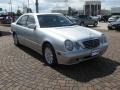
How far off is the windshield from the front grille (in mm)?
1622

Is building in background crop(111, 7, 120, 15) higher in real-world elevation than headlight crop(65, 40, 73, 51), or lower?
higher

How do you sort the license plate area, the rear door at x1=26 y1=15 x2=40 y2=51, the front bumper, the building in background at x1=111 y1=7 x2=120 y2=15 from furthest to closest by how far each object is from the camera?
the building in background at x1=111 y1=7 x2=120 y2=15 < the rear door at x1=26 y1=15 x2=40 y2=51 < the license plate area < the front bumper

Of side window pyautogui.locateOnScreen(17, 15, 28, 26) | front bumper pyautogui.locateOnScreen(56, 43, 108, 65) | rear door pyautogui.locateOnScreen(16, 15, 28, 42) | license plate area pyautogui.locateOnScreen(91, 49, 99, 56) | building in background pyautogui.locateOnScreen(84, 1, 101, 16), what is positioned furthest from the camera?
building in background pyautogui.locateOnScreen(84, 1, 101, 16)

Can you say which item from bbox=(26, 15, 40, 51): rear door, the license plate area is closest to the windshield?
bbox=(26, 15, 40, 51): rear door

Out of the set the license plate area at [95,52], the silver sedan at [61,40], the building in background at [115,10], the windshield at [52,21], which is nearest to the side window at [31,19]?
the silver sedan at [61,40]

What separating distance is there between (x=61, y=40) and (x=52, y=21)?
1835 millimetres

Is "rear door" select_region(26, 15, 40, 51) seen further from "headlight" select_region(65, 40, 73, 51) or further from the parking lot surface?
"headlight" select_region(65, 40, 73, 51)

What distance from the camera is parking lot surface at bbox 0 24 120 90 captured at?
4.96 m

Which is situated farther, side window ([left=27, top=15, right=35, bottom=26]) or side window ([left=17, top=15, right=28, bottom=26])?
side window ([left=17, top=15, right=28, bottom=26])

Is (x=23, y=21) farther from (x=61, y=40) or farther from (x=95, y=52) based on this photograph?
(x=95, y=52)

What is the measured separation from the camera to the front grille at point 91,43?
5.89 metres

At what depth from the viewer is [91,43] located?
6.04 meters

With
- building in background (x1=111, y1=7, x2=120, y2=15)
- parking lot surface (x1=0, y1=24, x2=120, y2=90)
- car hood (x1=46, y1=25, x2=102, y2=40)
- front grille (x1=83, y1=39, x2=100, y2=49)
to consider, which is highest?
building in background (x1=111, y1=7, x2=120, y2=15)

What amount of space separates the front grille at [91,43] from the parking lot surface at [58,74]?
2.10ft
